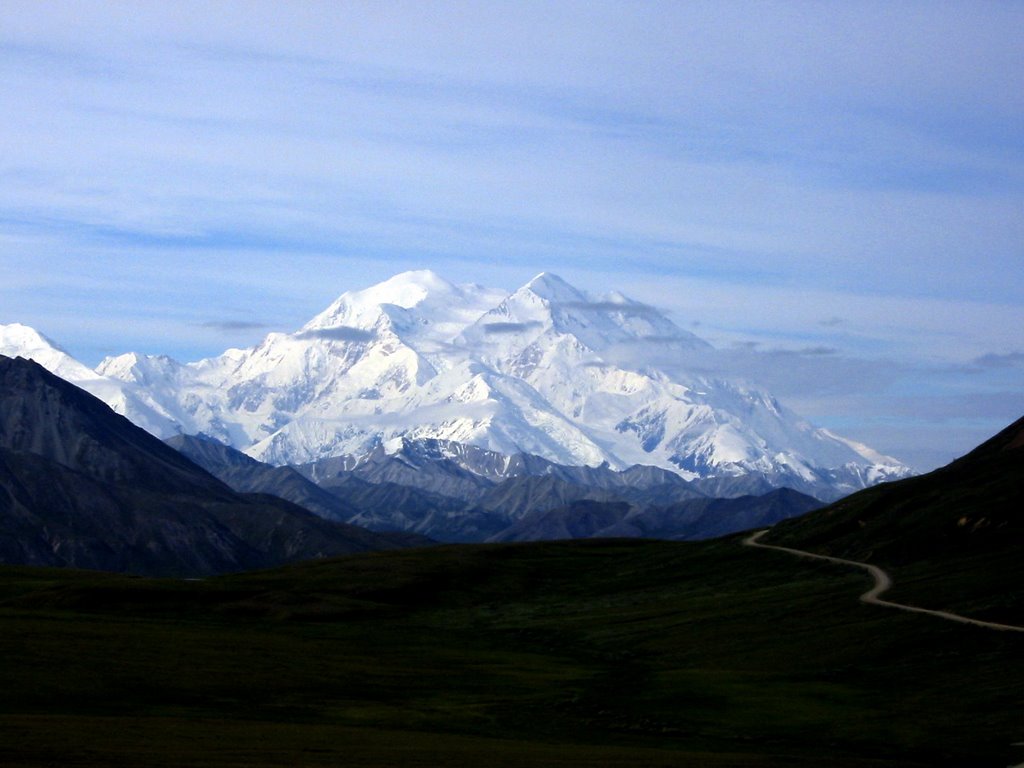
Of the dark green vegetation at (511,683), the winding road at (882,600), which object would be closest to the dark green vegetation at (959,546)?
the winding road at (882,600)

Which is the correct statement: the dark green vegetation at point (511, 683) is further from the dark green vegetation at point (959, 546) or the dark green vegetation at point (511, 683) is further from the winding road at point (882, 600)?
the dark green vegetation at point (959, 546)

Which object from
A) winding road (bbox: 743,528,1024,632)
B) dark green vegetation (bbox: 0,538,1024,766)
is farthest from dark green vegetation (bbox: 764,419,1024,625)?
dark green vegetation (bbox: 0,538,1024,766)

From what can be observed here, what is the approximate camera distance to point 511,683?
114 meters

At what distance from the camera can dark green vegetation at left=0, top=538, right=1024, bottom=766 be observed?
2940 inches

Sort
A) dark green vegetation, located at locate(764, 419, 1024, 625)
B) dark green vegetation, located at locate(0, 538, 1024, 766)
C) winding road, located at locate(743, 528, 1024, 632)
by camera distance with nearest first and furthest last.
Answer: dark green vegetation, located at locate(0, 538, 1024, 766)
winding road, located at locate(743, 528, 1024, 632)
dark green vegetation, located at locate(764, 419, 1024, 625)

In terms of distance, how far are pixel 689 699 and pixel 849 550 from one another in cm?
9142

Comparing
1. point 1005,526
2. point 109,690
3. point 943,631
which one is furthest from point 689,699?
point 1005,526

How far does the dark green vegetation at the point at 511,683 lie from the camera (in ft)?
245

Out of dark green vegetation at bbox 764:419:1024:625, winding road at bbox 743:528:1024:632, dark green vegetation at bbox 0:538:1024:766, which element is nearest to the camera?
dark green vegetation at bbox 0:538:1024:766

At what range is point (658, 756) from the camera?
243 feet

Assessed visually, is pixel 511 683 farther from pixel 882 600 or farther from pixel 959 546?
pixel 959 546

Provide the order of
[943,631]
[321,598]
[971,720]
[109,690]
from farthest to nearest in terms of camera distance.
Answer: [321,598]
[943,631]
[109,690]
[971,720]

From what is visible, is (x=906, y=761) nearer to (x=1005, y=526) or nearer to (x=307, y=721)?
(x=307, y=721)

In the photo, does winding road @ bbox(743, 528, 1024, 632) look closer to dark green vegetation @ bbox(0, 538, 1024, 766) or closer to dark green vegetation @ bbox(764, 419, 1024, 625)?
dark green vegetation @ bbox(764, 419, 1024, 625)
